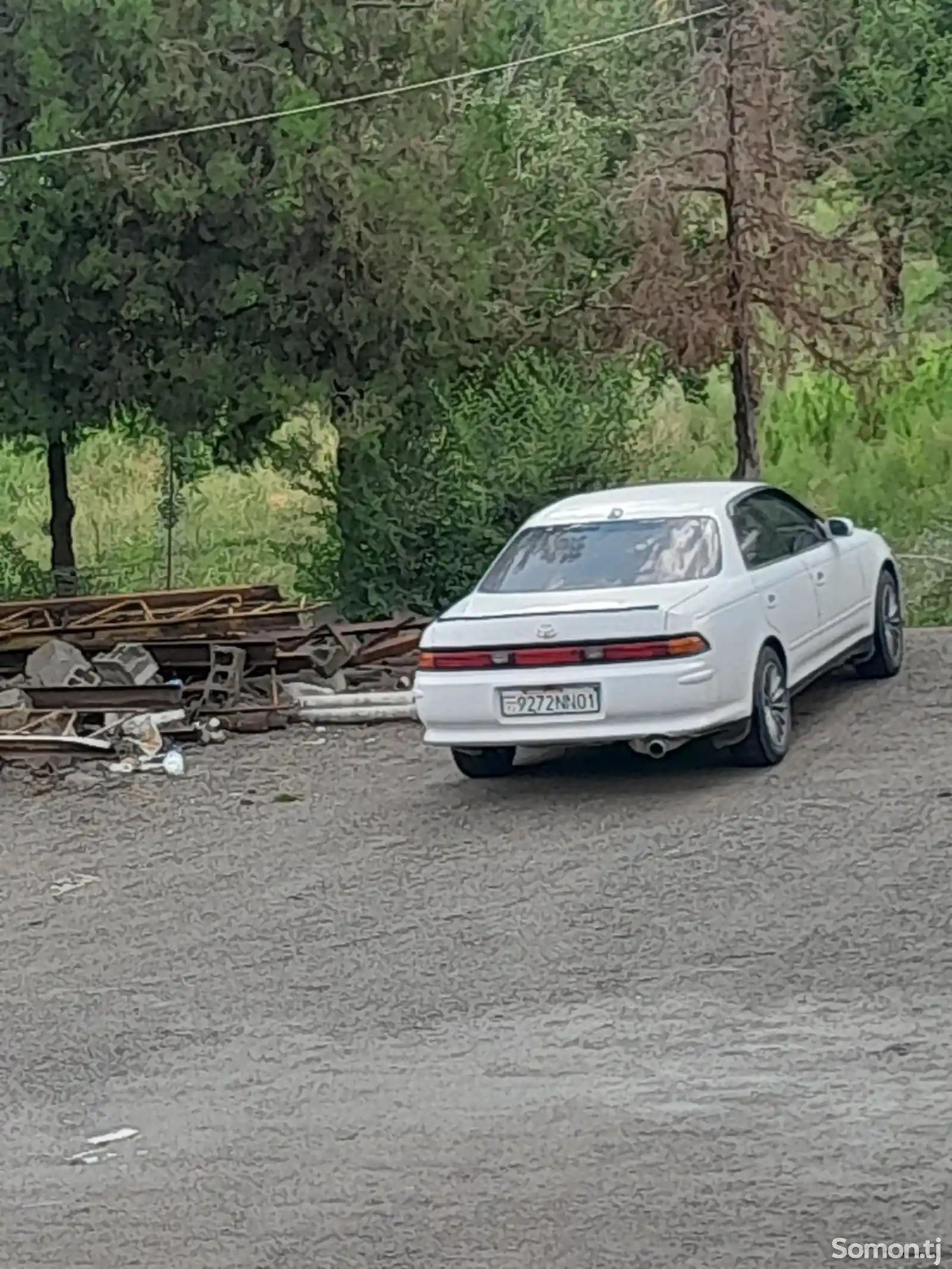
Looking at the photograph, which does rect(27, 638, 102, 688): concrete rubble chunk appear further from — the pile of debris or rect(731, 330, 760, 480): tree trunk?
rect(731, 330, 760, 480): tree trunk

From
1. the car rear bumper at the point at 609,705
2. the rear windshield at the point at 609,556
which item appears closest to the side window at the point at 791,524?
the rear windshield at the point at 609,556

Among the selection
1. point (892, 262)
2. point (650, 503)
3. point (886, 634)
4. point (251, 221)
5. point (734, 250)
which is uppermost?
point (251, 221)

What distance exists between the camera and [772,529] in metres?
12.3

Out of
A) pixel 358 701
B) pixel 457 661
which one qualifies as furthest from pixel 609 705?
pixel 358 701

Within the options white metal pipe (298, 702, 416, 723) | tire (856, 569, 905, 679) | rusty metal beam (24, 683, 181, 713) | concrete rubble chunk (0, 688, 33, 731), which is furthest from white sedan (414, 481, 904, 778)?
concrete rubble chunk (0, 688, 33, 731)

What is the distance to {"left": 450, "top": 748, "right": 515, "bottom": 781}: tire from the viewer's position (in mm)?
11680

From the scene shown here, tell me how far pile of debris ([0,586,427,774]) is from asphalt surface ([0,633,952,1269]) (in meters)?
1.20

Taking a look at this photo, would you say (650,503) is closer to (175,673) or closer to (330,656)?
(330,656)

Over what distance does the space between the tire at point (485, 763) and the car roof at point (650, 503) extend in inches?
58.8

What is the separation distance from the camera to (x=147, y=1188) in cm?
585

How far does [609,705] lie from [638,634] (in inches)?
16.2

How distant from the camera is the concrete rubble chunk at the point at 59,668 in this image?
14.6 m

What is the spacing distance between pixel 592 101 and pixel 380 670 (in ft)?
40.9

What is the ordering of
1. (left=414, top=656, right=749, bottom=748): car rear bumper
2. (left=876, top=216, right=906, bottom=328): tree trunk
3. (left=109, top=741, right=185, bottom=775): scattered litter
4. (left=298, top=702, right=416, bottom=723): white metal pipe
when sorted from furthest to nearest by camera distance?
(left=876, top=216, right=906, bottom=328): tree trunk, (left=298, top=702, right=416, bottom=723): white metal pipe, (left=109, top=741, right=185, bottom=775): scattered litter, (left=414, top=656, right=749, bottom=748): car rear bumper
